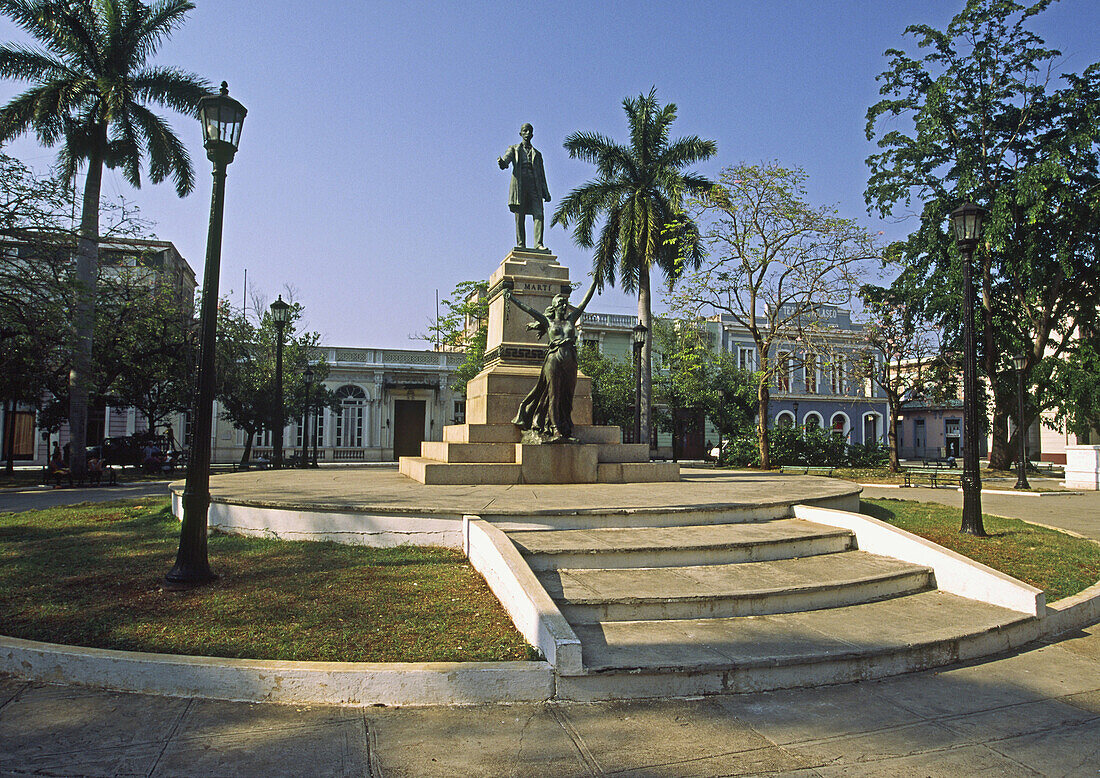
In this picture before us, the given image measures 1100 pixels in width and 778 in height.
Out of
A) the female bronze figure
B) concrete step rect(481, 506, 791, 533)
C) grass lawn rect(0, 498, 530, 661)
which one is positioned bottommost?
grass lawn rect(0, 498, 530, 661)

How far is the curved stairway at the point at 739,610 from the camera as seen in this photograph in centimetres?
432

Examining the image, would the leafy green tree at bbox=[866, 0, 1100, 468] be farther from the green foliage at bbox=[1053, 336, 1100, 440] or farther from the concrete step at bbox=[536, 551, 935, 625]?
the concrete step at bbox=[536, 551, 935, 625]

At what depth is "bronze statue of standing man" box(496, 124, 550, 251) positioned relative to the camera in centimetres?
1288

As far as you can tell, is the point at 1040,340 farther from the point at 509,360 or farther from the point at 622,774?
the point at 622,774

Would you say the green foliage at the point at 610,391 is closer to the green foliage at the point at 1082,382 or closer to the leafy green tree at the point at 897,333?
the leafy green tree at the point at 897,333

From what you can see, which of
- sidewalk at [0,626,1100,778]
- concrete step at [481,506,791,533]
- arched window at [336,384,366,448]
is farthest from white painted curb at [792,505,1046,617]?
arched window at [336,384,366,448]

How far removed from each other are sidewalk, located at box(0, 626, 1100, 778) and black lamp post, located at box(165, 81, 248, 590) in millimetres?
1524

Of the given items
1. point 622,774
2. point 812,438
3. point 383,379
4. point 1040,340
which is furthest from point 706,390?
point 622,774

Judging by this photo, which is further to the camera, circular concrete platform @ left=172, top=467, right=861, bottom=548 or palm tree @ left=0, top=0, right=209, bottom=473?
palm tree @ left=0, top=0, right=209, bottom=473

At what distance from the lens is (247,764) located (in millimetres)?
3275

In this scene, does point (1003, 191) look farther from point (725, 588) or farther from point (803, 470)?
point (725, 588)


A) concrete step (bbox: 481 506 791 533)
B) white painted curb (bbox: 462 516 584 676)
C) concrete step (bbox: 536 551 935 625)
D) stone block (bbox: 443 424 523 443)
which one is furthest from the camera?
stone block (bbox: 443 424 523 443)

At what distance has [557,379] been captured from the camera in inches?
392

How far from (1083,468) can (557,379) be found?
20.5 meters
